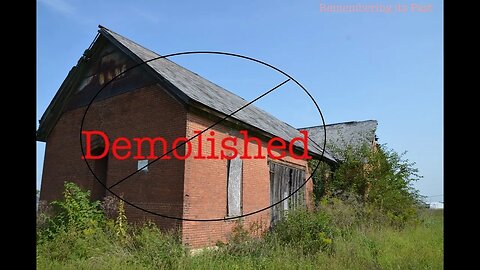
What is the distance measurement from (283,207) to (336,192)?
574 centimetres

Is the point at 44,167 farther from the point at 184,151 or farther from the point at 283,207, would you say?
the point at 283,207

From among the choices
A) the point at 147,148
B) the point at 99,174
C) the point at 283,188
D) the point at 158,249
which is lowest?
the point at 158,249

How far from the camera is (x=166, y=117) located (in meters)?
9.98

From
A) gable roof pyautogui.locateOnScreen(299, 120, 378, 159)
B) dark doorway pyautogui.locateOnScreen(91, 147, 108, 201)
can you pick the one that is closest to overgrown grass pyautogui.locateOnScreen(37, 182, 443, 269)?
dark doorway pyautogui.locateOnScreen(91, 147, 108, 201)

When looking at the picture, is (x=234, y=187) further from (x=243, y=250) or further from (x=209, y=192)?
(x=243, y=250)

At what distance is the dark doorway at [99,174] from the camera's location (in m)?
11.4

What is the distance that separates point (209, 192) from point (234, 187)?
1.25 m

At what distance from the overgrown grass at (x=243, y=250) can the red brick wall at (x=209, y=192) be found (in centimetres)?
52

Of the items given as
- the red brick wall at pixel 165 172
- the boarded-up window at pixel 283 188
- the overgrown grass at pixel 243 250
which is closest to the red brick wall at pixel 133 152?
the red brick wall at pixel 165 172

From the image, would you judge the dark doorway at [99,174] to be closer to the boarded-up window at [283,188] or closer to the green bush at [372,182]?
the boarded-up window at [283,188]

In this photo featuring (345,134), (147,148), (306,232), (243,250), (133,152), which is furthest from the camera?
(345,134)

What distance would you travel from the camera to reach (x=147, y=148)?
34.2 feet

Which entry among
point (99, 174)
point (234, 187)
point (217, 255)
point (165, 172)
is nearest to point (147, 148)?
point (165, 172)
